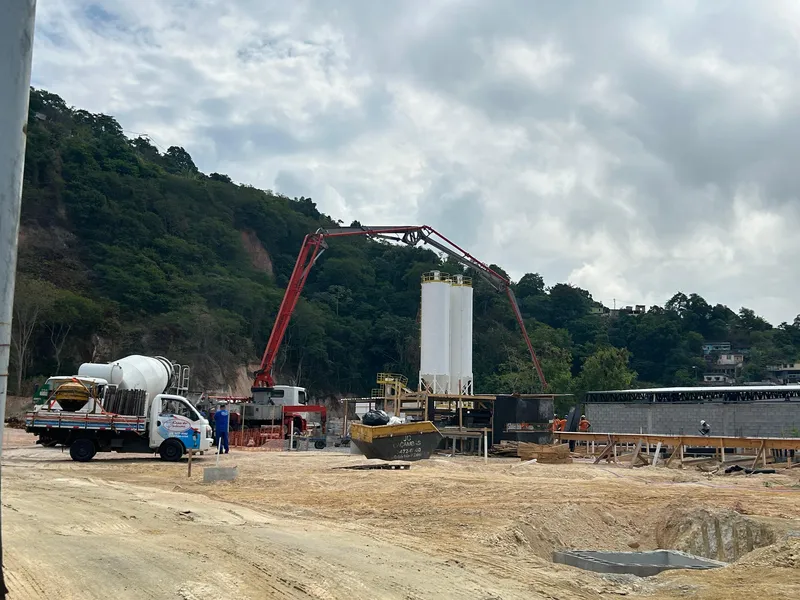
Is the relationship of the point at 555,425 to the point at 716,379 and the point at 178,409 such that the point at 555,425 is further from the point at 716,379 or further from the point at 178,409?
the point at 716,379

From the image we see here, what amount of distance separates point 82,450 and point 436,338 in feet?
91.4

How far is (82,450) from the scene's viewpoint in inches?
988

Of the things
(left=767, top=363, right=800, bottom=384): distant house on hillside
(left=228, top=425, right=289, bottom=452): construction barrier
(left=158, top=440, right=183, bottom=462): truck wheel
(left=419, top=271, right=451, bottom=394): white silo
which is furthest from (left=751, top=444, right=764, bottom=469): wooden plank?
(left=767, top=363, right=800, bottom=384): distant house on hillside

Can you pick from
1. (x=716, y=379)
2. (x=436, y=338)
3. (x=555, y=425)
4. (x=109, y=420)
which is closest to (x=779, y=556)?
(x=109, y=420)

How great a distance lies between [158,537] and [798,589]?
7823 mm

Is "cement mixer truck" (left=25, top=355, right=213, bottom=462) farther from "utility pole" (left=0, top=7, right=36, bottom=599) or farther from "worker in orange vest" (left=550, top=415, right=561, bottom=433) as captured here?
"utility pole" (left=0, top=7, right=36, bottom=599)

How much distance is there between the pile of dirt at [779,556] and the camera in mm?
9883

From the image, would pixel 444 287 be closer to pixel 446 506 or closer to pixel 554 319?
pixel 446 506

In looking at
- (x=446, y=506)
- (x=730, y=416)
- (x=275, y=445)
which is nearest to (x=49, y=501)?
(x=446, y=506)

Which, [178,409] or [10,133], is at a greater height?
[10,133]

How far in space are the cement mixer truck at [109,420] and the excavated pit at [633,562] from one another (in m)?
17.0

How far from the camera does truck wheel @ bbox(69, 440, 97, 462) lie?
25094 mm

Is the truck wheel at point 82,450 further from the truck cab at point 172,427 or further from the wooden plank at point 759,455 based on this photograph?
the wooden plank at point 759,455

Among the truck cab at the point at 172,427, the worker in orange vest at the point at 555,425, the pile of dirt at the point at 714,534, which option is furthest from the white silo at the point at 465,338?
the pile of dirt at the point at 714,534
